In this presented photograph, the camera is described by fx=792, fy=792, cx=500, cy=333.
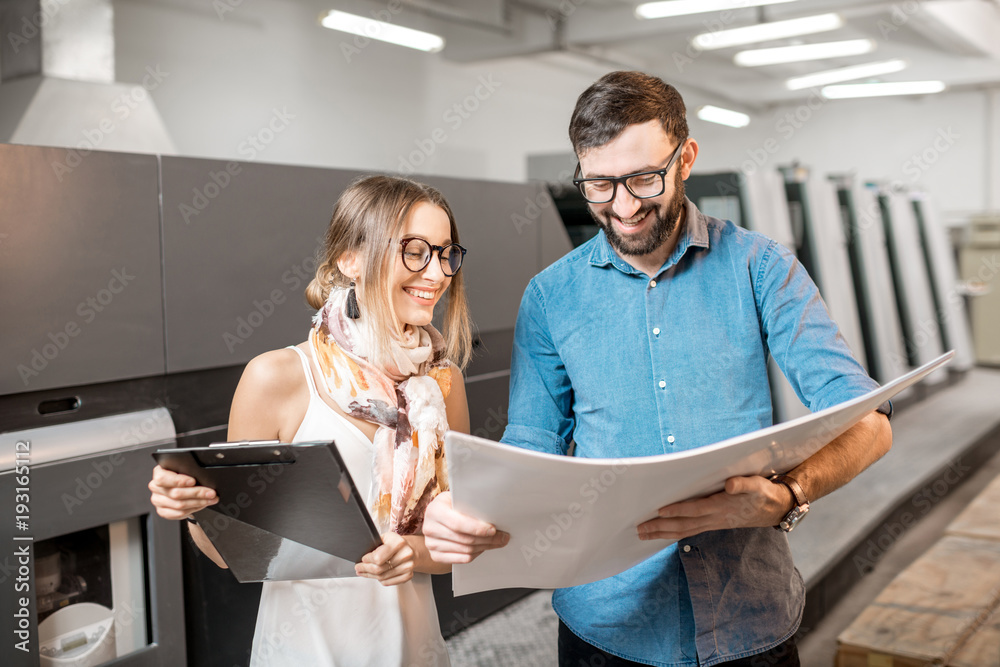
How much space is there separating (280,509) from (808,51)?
773 centimetres

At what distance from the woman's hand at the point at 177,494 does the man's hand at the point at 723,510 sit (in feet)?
1.78

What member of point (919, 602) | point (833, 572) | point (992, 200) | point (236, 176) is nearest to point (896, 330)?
point (833, 572)

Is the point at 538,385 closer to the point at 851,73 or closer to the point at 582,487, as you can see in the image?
the point at 582,487

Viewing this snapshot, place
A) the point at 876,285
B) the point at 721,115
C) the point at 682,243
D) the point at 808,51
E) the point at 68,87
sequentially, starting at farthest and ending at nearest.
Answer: the point at 721,115 → the point at 808,51 → the point at 876,285 → the point at 68,87 → the point at 682,243

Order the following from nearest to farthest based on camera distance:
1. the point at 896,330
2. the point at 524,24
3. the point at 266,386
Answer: the point at 266,386, the point at 896,330, the point at 524,24

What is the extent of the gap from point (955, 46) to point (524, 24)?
484 cm

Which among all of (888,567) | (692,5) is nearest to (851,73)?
(692,5)

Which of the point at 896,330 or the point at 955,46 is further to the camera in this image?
the point at 955,46

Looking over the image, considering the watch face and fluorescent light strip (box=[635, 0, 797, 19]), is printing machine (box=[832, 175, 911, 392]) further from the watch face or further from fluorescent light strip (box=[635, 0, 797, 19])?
the watch face

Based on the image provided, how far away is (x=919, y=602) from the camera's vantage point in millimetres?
2531

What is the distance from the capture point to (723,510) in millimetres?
937

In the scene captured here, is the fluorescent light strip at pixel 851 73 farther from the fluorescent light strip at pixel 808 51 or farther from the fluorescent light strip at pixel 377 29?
the fluorescent light strip at pixel 377 29

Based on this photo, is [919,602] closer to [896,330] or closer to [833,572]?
[833,572]

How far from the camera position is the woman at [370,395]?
1.14 meters
